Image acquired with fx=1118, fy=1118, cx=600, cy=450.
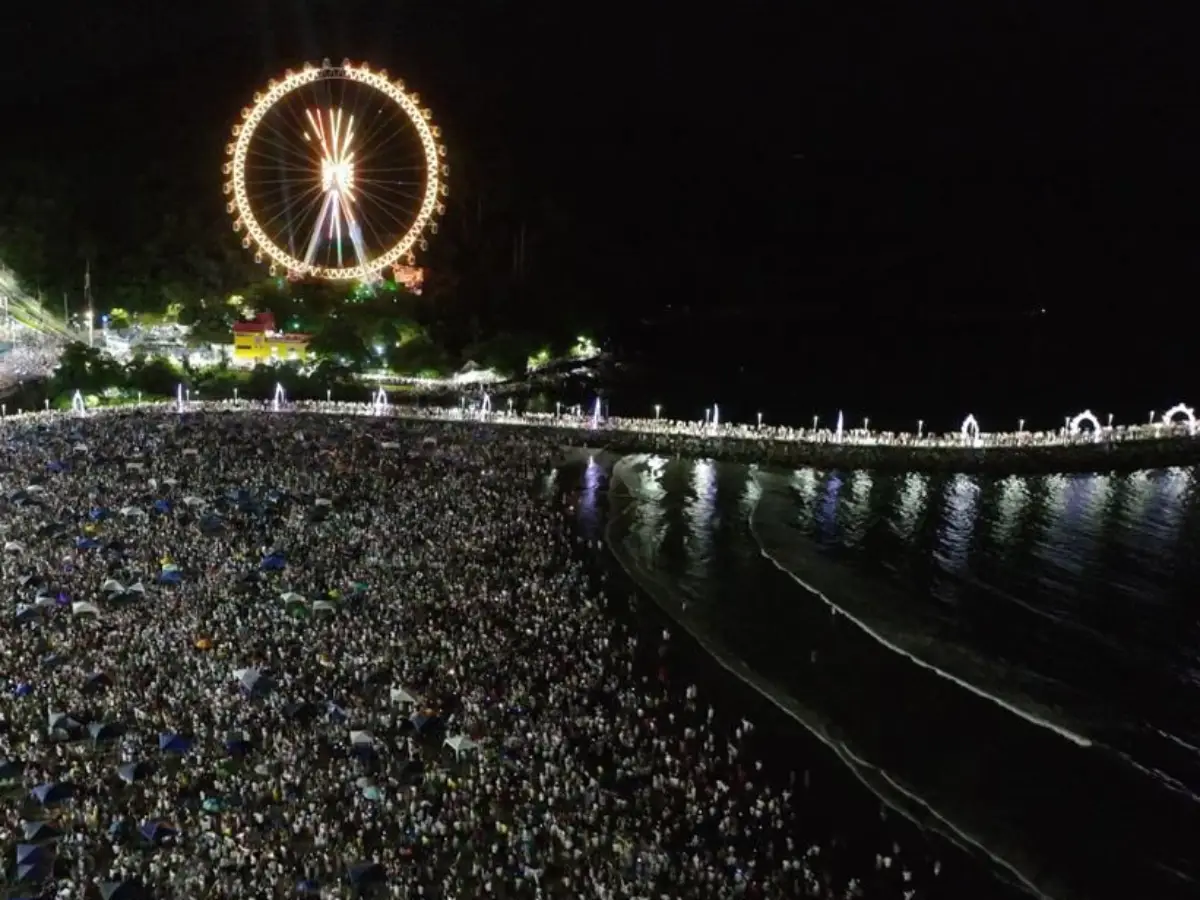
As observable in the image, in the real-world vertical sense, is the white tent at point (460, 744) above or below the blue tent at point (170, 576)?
below

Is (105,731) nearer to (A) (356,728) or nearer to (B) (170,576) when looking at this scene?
(A) (356,728)

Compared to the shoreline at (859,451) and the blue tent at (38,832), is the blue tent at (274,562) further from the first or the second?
the shoreline at (859,451)

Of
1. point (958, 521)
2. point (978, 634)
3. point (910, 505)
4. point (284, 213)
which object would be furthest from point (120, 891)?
point (284, 213)

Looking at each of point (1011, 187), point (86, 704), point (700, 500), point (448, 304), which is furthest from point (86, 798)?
point (1011, 187)

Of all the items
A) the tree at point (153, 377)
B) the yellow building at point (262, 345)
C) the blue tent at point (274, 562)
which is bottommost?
the blue tent at point (274, 562)

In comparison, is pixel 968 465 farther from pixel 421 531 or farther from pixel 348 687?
pixel 348 687

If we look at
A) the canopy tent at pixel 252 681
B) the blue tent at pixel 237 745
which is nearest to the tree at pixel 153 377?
the canopy tent at pixel 252 681

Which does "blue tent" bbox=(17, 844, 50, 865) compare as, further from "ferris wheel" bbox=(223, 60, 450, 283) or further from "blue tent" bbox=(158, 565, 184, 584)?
"ferris wheel" bbox=(223, 60, 450, 283)
